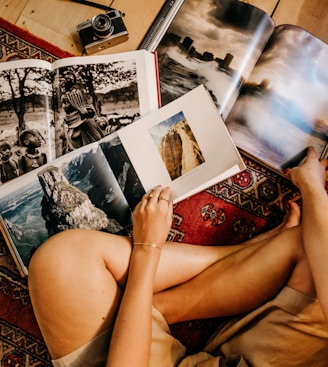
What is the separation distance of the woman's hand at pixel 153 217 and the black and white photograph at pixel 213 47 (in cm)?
23

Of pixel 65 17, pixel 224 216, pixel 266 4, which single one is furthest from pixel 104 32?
pixel 224 216

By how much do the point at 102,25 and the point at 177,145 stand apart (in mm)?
343

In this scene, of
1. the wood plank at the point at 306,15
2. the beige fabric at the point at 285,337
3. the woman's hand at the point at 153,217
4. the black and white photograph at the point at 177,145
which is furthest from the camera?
the wood plank at the point at 306,15

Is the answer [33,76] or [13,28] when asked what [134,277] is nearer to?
[33,76]

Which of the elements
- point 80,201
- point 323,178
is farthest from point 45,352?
point 323,178

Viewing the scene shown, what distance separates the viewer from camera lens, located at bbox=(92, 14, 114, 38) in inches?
37.2

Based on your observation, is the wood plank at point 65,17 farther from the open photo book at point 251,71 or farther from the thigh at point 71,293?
the thigh at point 71,293

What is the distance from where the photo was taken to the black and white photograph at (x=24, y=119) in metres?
0.90

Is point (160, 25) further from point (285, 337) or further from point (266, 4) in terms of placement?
point (285, 337)

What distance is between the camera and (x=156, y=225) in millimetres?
779

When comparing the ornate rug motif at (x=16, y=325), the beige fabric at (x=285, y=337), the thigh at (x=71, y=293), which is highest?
the beige fabric at (x=285, y=337)

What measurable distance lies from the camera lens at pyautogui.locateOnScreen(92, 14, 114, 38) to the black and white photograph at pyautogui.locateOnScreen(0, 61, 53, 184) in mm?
151

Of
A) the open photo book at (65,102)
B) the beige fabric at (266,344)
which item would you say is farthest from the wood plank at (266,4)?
the beige fabric at (266,344)

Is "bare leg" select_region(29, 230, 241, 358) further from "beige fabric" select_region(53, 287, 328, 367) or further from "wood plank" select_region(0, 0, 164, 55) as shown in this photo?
"wood plank" select_region(0, 0, 164, 55)
